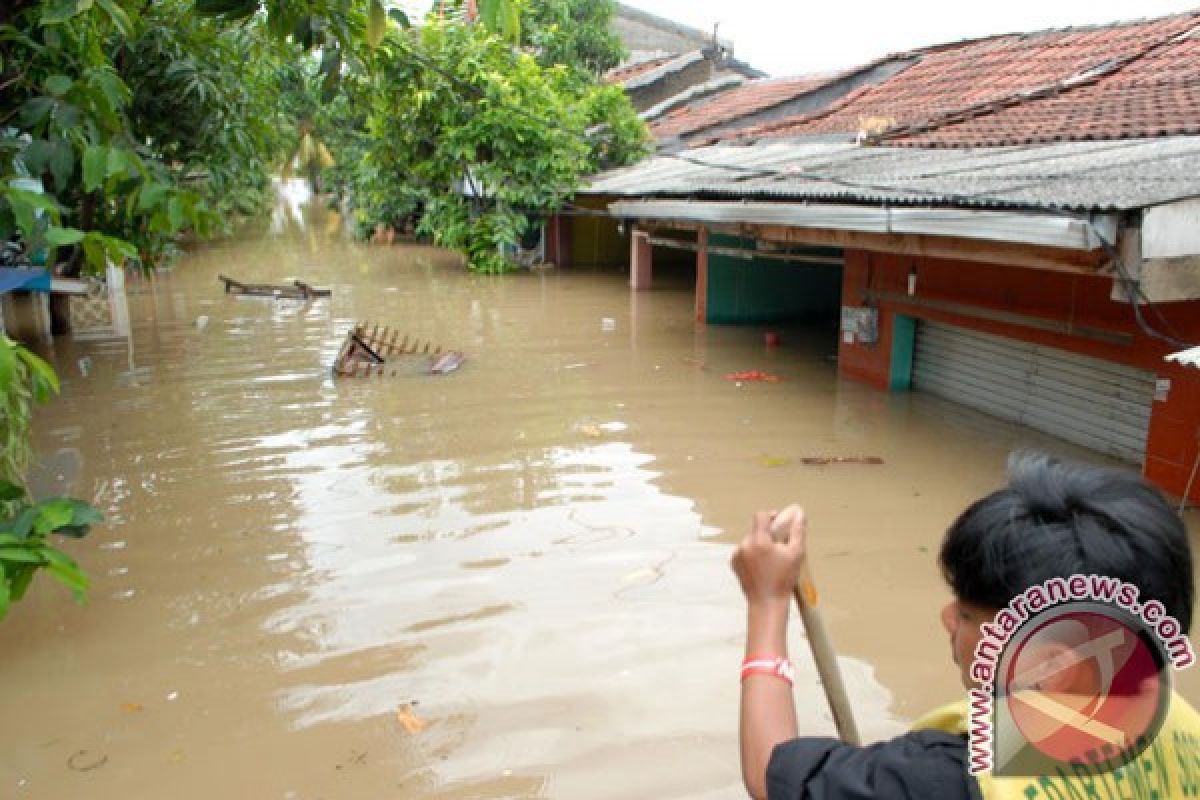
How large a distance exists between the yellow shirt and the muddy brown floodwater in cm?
235

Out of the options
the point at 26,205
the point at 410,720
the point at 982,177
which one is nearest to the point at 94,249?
the point at 26,205

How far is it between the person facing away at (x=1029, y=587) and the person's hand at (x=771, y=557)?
21 centimetres

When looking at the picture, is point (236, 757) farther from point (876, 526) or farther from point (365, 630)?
point (876, 526)

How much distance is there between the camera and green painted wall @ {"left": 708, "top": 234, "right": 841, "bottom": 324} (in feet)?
42.6

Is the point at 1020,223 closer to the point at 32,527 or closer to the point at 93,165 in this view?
the point at 93,165

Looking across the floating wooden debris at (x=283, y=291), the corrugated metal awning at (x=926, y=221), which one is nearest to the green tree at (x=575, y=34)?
the floating wooden debris at (x=283, y=291)

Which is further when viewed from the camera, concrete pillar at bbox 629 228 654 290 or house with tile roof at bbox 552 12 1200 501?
concrete pillar at bbox 629 228 654 290

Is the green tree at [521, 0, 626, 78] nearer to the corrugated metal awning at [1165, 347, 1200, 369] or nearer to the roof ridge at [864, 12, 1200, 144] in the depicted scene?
the roof ridge at [864, 12, 1200, 144]

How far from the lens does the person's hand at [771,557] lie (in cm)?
135

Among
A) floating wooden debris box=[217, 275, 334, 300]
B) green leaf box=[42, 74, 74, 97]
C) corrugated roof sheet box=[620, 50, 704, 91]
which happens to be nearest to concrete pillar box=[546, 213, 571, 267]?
corrugated roof sheet box=[620, 50, 704, 91]

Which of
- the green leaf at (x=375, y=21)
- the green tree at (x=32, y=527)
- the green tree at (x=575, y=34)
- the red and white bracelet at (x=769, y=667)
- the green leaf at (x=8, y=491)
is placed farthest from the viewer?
the green tree at (x=575, y=34)

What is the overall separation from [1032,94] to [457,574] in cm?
825

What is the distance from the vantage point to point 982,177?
6.39 meters

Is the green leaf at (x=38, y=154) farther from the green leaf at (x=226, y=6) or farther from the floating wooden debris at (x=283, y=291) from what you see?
the floating wooden debris at (x=283, y=291)
